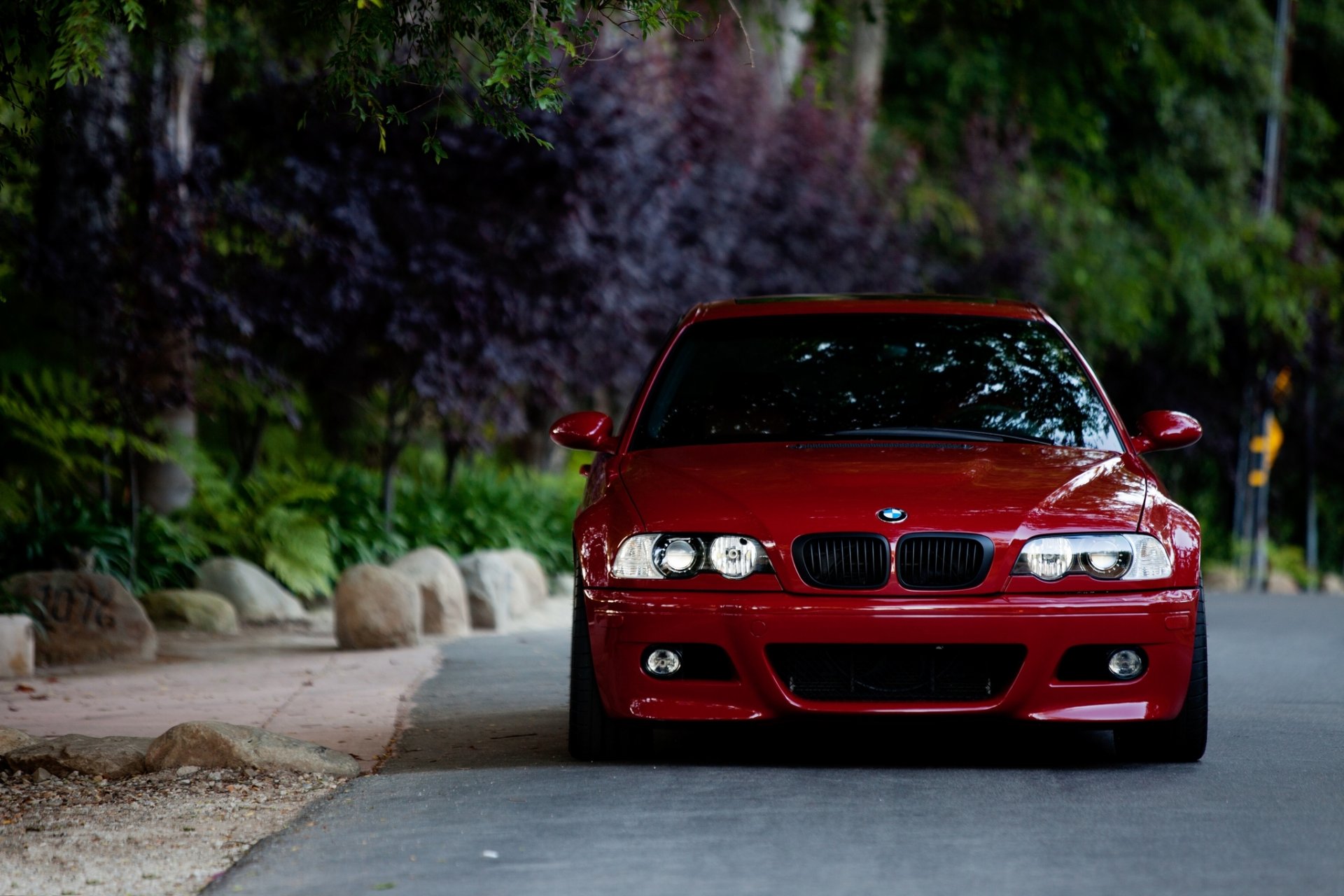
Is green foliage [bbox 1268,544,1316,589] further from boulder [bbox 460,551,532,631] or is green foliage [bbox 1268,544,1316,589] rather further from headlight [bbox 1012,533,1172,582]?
headlight [bbox 1012,533,1172,582]

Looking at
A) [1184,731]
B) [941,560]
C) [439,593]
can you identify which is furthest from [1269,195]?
[941,560]

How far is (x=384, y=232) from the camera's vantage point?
1366 centimetres

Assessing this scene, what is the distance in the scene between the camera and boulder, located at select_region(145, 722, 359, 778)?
619 cm

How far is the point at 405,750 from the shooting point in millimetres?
6762

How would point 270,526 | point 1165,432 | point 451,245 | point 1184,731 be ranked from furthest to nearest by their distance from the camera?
point 451,245 → point 270,526 → point 1165,432 → point 1184,731

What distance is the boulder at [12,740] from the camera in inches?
254

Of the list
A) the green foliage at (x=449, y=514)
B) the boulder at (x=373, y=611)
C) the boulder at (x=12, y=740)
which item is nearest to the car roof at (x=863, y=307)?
the boulder at (x=12, y=740)

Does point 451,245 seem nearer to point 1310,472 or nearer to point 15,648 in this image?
point 15,648

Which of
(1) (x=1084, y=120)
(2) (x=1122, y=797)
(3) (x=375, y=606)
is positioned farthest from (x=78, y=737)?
(1) (x=1084, y=120)

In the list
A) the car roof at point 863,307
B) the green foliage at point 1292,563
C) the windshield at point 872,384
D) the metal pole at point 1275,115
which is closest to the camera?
the windshield at point 872,384

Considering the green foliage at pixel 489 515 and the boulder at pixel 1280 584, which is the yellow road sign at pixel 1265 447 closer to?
the boulder at pixel 1280 584

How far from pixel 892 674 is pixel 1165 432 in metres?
1.66

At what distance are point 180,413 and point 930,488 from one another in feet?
29.1

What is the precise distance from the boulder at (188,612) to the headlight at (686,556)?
665cm
